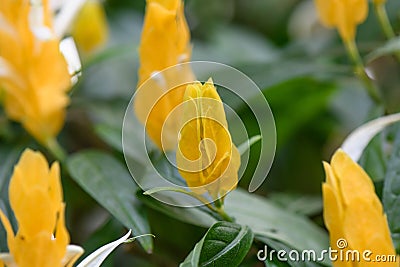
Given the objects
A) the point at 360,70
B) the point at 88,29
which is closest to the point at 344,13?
the point at 360,70

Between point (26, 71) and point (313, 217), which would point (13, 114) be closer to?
point (26, 71)

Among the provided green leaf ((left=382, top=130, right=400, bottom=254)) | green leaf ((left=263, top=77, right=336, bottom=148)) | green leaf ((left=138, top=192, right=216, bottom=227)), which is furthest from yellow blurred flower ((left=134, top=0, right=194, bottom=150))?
green leaf ((left=263, top=77, right=336, bottom=148))

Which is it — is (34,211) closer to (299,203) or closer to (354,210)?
(354,210)

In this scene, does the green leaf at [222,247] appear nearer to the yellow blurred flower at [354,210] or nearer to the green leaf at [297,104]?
the yellow blurred flower at [354,210]

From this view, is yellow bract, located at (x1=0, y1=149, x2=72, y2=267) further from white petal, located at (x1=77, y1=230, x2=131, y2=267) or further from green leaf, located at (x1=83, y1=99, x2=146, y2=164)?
green leaf, located at (x1=83, y1=99, x2=146, y2=164)

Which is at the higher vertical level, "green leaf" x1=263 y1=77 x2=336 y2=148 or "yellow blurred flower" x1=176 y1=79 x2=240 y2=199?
"yellow blurred flower" x1=176 y1=79 x2=240 y2=199

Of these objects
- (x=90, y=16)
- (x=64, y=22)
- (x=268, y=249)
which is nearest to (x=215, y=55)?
(x=90, y=16)
